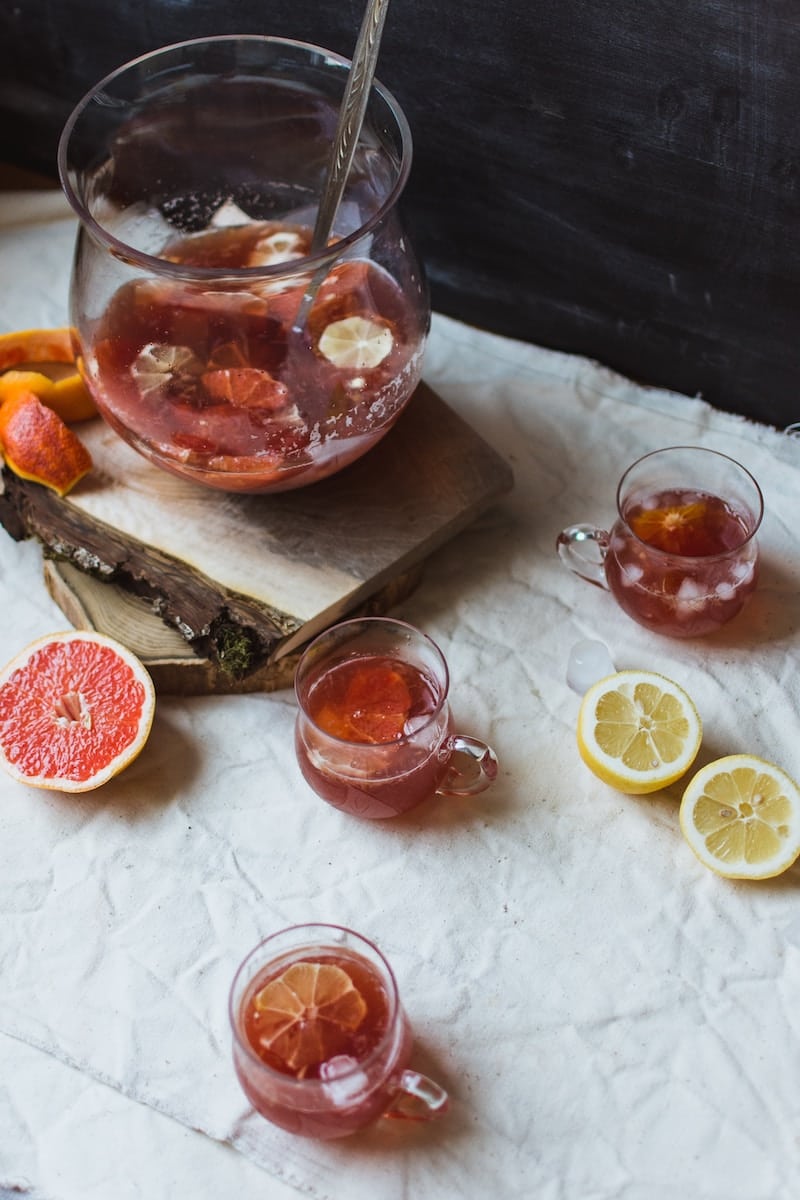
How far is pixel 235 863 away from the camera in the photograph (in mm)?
1492

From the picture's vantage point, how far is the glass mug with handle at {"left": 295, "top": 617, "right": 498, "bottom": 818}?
1436 millimetres

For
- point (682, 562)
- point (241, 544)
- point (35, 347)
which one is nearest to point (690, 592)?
point (682, 562)

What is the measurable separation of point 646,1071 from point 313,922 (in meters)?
0.37

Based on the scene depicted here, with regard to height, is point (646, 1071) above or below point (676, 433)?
below

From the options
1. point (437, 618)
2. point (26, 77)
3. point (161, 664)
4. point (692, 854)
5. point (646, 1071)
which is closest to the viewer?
point (646, 1071)

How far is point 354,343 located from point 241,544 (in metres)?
0.28

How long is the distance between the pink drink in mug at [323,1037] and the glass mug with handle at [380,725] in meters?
0.19

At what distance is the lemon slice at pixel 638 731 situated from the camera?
4.88 feet

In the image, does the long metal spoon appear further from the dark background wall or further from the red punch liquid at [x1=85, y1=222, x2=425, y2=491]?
the dark background wall

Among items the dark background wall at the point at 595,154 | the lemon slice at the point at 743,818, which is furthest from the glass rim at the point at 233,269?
the lemon slice at the point at 743,818

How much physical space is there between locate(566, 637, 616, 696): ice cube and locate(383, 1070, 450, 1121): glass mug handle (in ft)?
1.71

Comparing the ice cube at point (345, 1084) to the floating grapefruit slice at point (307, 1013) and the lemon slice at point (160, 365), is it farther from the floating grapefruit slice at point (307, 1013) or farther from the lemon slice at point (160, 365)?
the lemon slice at point (160, 365)

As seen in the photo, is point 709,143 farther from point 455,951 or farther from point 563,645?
point 455,951

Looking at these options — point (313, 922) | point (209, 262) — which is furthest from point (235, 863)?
point (209, 262)
